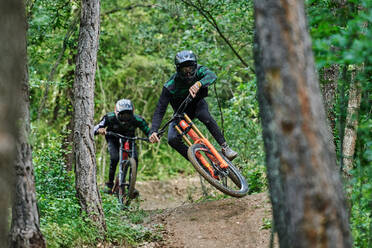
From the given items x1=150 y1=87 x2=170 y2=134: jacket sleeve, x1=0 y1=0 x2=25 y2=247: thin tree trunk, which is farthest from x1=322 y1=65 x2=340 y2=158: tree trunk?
x1=0 y1=0 x2=25 y2=247: thin tree trunk

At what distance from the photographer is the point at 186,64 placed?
742 cm

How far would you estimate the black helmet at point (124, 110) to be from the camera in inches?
365

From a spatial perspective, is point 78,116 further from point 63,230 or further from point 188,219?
point 188,219

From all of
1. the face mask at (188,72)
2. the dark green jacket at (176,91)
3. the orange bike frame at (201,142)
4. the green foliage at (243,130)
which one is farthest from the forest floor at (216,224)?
the green foliage at (243,130)

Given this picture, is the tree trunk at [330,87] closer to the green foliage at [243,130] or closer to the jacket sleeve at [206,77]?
the jacket sleeve at [206,77]

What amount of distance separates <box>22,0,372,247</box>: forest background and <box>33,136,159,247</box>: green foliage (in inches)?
0.6

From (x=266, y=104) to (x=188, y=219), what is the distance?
4.62 m

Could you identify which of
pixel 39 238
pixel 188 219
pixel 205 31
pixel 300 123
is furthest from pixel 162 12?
pixel 300 123

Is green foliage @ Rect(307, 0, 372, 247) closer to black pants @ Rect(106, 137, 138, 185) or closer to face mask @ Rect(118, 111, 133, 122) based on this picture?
face mask @ Rect(118, 111, 133, 122)

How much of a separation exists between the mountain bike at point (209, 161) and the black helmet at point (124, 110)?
1.99m

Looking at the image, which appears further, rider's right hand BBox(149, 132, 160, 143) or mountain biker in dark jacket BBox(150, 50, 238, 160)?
rider's right hand BBox(149, 132, 160, 143)

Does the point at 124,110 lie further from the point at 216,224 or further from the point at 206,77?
the point at 216,224

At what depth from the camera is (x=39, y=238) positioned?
4137 millimetres

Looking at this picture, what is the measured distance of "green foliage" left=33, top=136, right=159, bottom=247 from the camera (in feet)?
17.6
